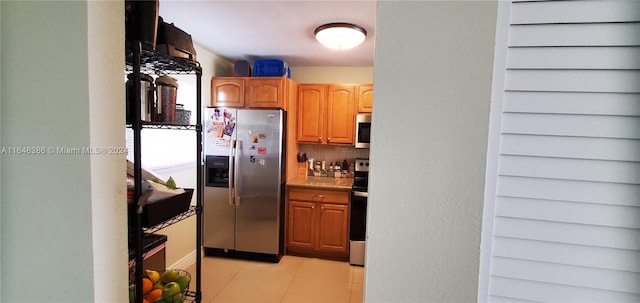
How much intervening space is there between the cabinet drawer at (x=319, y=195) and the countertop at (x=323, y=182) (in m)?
0.06

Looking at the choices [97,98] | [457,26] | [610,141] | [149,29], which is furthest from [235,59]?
[610,141]

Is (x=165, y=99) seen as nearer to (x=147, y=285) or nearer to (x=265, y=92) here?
(x=147, y=285)

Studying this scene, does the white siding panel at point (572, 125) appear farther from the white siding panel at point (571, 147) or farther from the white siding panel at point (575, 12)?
the white siding panel at point (575, 12)

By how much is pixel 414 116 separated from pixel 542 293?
0.54 meters

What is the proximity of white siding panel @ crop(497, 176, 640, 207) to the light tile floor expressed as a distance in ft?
7.08

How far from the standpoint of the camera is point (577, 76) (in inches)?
25.7

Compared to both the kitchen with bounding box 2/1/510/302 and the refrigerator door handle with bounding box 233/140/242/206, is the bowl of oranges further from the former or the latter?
the refrigerator door handle with bounding box 233/140/242/206

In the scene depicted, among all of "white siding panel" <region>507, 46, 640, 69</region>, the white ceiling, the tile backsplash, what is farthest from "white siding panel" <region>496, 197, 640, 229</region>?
the tile backsplash

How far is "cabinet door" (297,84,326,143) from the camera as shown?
3490mm

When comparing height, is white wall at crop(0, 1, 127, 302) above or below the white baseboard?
above

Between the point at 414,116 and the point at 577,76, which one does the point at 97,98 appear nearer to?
the point at 414,116

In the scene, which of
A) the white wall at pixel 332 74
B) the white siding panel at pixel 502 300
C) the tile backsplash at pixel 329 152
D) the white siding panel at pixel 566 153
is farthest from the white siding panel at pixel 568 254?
the white wall at pixel 332 74

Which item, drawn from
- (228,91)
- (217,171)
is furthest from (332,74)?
(217,171)

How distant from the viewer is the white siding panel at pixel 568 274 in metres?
0.68
